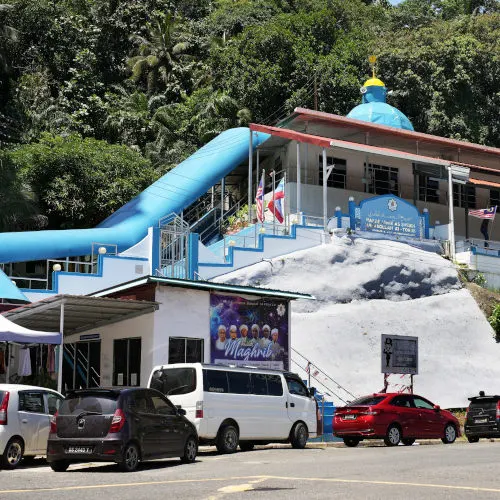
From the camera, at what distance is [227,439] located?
65.7 ft

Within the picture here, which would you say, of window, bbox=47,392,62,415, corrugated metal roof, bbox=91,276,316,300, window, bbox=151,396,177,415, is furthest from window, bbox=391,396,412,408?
window, bbox=47,392,62,415

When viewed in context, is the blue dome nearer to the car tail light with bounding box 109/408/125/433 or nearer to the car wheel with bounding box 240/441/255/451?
the car wheel with bounding box 240/441/255/451

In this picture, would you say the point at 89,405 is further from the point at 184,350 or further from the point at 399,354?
the point at 399,354

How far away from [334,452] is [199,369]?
12.5ft

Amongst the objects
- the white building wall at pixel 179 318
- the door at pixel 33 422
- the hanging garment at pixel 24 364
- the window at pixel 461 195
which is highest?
the window at pixel 461 195

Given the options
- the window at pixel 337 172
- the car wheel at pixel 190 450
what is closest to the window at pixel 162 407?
the car wheel at pixel 190 450

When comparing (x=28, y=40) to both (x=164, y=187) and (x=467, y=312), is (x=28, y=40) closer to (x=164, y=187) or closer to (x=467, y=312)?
(x=164, y=187)

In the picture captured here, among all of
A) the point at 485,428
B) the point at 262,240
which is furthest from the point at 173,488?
the point at 262,240

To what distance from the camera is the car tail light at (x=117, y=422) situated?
1577cm

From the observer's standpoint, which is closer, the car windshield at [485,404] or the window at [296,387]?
the window at [296,387]

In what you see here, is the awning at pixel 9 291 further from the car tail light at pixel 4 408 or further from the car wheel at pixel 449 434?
the car wheel at pixel 449 434

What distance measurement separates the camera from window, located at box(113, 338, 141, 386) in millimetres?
24031

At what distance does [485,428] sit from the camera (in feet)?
80.2

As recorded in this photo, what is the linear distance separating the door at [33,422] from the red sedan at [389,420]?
8285mm
